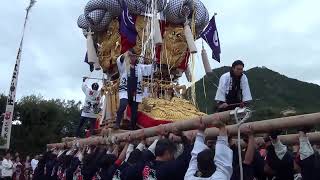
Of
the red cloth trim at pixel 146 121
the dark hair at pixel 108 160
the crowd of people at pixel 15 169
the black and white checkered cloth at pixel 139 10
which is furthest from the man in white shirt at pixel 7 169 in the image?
the dark hair at pixel 108 160

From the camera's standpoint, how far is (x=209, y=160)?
12.5ft

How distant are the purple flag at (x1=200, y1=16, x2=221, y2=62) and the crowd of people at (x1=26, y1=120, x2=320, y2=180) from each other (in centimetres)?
565

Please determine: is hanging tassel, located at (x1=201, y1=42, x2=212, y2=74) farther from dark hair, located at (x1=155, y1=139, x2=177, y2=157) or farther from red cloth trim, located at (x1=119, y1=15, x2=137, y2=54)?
dark hair, located at (x1=155, y1=139, x2=177, y2=157)

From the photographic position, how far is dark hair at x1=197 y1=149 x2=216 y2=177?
12.5 feet

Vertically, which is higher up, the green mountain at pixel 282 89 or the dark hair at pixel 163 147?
the green mountain at pixel 282 89

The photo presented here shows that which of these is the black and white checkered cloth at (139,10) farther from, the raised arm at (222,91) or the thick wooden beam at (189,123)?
the raised arm at (222,91)

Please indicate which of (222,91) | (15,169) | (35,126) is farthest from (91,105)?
(35,126)

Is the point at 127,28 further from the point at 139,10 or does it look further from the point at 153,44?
the point at 139,10

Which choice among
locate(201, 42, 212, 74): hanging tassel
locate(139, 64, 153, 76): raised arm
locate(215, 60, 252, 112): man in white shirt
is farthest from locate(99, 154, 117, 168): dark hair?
locate(201, 42, 212, 74): hanging tassel

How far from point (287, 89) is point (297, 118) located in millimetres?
31269

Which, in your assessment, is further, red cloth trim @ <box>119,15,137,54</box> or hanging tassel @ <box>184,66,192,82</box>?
hanging tassel @ <box>184,66,192,82</box>

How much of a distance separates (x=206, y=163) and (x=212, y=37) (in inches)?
313

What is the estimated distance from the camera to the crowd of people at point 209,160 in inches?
153

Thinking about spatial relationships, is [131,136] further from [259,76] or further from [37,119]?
[259,76]
